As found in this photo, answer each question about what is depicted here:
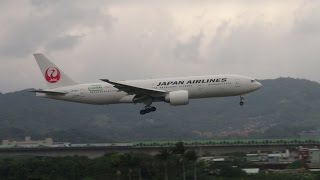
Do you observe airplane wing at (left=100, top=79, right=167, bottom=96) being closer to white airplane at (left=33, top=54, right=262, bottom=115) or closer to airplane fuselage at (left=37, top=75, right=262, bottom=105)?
white airplane at (left=33, top=54, right=262, bottom=115)

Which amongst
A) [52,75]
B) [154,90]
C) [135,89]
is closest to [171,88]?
[154,90]

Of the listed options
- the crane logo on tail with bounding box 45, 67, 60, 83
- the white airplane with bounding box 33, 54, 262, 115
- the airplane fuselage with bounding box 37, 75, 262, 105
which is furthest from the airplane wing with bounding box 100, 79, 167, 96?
the crane logo on tail with bounding box 45, 67, 60, 83

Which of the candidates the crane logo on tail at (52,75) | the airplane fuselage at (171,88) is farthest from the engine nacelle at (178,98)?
the crane logo on tail at (52,75)

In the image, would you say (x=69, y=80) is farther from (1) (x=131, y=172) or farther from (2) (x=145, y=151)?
(2) (x=145, y=151)

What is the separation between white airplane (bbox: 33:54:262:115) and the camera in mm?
84875

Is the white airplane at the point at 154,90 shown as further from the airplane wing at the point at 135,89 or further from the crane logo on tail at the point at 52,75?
the crane logo on tail at the point at 52,75

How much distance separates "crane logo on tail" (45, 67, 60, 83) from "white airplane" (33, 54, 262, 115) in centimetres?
126

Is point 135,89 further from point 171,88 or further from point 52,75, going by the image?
point 52,75

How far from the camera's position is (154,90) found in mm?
84438

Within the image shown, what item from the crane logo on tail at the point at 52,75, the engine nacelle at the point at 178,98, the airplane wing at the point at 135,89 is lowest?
the engine nacelle at the point at 178,98

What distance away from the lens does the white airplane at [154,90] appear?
84875 millimetres

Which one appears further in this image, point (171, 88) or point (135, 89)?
point (171, 88)

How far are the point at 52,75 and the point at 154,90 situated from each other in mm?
15381

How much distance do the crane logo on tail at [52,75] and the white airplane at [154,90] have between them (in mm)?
1259
